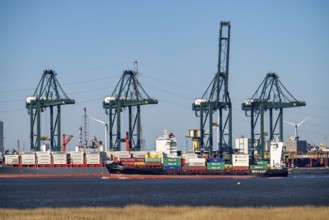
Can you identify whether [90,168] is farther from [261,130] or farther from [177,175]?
[261,130]

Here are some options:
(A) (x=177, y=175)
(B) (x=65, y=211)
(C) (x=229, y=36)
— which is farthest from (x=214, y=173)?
(B) (x=65, y=211)

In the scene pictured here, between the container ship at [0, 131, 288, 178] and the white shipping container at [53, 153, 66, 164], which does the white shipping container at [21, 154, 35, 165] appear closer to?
the container ship at [0, 131, 288, 178]

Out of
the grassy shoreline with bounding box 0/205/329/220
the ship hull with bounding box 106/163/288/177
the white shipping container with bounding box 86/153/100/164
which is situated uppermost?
the white shipping container with bounding box 86/153/100/164

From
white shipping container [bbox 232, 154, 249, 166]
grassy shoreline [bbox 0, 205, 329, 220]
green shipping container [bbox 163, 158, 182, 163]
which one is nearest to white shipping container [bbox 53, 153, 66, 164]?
green shipping container [bbox 163, 158, 182, 163]

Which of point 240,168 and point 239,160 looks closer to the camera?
point 240,168

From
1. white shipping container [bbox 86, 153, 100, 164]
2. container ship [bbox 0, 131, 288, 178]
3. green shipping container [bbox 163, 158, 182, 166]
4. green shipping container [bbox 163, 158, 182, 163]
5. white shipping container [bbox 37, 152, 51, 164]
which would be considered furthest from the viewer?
white shipping container [bbox 37, 152, 51, 164]

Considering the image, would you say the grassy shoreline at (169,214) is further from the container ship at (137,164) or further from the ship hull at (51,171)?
the ship hull at (51,171)

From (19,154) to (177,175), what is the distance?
36.9 m

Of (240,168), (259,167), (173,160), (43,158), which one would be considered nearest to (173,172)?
(173,160)

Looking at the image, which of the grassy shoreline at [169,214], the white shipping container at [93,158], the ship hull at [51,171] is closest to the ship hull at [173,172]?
the ship hull at [51,171]

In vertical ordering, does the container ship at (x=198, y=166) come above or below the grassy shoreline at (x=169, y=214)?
above

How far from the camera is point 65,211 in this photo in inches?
2338

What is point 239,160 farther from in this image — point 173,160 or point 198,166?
point 173,160

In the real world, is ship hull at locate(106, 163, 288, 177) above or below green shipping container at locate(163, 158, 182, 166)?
below
